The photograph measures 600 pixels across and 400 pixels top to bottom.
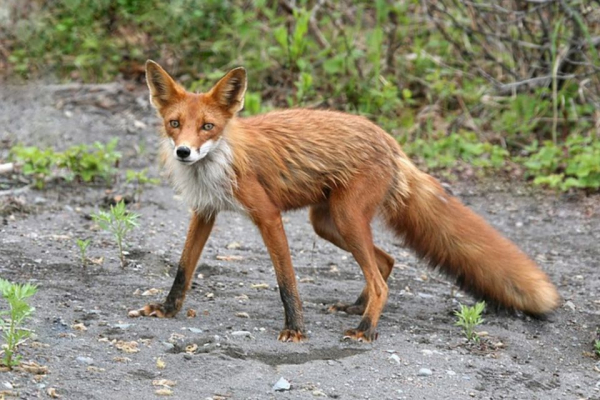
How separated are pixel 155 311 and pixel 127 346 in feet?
2.03

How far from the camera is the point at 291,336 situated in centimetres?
491

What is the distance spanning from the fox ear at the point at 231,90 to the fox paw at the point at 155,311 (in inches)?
48.2

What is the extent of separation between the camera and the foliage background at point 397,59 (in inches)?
365

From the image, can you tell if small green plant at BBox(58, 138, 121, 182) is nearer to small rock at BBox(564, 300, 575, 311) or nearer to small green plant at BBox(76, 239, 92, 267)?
small green plant at BBox(76, 239, 92, 267)

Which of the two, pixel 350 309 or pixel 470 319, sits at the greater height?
pixel 470 319

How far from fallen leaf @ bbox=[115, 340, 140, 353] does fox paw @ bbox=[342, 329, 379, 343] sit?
3.93ft

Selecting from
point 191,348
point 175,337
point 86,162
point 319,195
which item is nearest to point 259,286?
point 319,195

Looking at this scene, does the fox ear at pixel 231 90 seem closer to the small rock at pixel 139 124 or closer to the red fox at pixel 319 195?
the red fox at pixel 319 195

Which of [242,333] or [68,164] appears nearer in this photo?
[242,333]

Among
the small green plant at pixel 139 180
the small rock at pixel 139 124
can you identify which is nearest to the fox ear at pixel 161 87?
the small green plant at pixel 139 180

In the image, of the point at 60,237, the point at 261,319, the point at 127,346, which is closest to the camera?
the point at 127,346

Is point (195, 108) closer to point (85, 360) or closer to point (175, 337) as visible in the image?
point (175, 337)

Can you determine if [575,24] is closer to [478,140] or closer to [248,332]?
[478,140]

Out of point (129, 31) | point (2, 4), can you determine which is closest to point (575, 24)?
point (129, 31)
